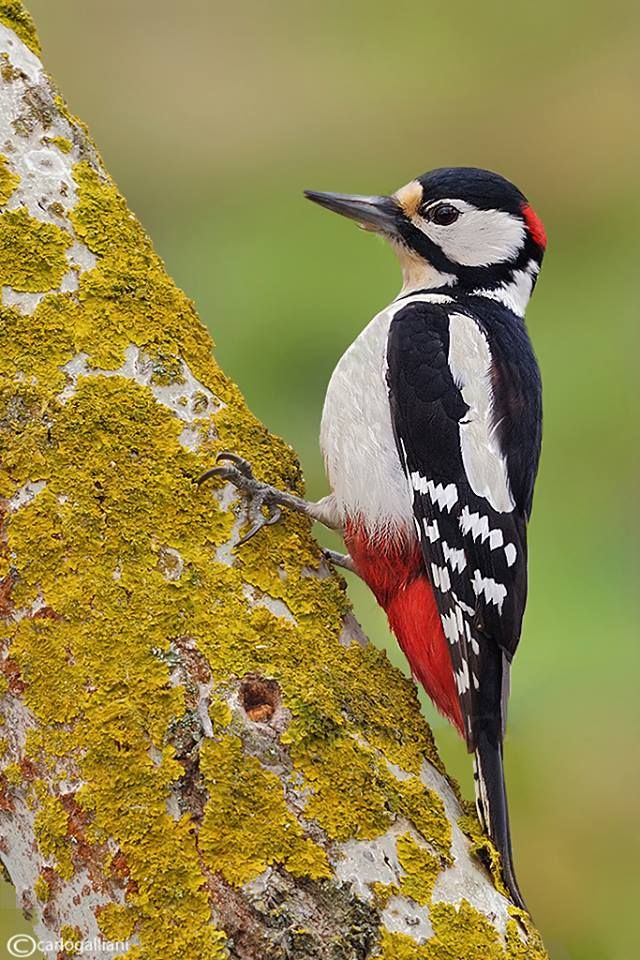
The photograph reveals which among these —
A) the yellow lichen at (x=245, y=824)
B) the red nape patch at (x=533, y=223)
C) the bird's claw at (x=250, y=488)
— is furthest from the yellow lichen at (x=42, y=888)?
the red nape patch at (x=533, y=223)

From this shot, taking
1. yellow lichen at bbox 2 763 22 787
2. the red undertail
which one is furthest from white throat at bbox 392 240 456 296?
yellow lichen at bbox 2 763 22 787

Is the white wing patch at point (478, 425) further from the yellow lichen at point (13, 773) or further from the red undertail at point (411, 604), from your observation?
the yellow lichen at point (13, 773)

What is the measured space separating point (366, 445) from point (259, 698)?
0.91 m

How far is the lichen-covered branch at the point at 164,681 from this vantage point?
1.93m

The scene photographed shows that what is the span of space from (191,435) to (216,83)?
351 inches

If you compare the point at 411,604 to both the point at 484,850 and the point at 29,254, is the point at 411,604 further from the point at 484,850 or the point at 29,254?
the point at 29,254

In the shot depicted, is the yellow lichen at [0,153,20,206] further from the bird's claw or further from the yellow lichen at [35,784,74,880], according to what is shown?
the yellow lichen at [35,784,74,880]

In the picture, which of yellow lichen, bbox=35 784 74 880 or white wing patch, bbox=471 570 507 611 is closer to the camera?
yellow lichen, bbox=35 784 74 880

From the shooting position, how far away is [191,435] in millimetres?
2344

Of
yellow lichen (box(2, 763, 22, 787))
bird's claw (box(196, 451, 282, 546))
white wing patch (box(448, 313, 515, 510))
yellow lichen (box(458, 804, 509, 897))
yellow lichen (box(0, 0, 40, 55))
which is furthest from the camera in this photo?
white wing patch (box(448, 313, 515, 510))

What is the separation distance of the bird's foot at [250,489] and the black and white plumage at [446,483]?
461 millimetres

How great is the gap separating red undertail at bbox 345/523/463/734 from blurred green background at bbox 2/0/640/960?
1646 millimetres

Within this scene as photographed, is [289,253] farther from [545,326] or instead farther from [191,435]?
[191,435]

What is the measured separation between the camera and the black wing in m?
2.64
